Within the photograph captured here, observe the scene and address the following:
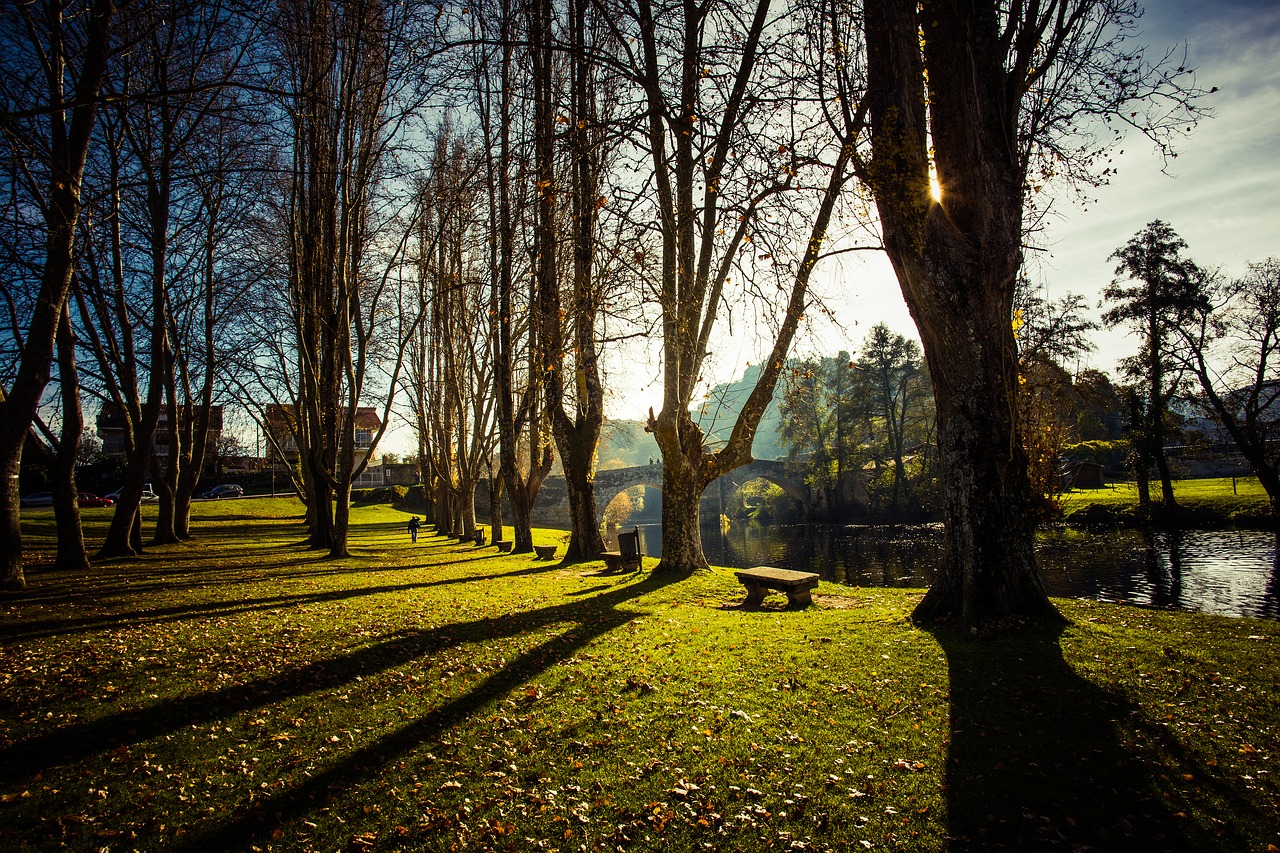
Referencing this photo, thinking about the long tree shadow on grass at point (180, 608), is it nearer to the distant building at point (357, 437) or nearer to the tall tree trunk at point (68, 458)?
the tall tree trunk at point (68, 458)

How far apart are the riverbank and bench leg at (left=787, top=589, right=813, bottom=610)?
14.3 meters

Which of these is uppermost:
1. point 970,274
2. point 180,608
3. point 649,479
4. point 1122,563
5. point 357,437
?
point 357,437

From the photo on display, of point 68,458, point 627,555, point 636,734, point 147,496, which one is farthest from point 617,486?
point 636,734

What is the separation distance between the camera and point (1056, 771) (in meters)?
3.41

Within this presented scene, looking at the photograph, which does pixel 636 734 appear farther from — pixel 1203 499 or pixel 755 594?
pixel 1203 499

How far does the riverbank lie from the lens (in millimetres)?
20963

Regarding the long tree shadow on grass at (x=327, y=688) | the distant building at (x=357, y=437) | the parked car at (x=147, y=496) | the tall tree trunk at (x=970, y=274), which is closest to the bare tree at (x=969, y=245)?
the tall tree trunk at (x=970, y=274)

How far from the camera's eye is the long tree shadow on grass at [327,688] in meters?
3.50

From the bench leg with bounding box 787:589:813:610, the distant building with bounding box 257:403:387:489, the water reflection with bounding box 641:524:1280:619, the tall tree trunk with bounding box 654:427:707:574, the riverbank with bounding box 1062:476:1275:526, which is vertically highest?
the distant building with bounding box 257:403:387:489

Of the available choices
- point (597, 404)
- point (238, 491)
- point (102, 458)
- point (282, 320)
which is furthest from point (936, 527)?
point (102, 458)

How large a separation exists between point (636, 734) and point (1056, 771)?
2.55 m

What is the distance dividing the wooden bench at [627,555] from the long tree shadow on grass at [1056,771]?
800cm

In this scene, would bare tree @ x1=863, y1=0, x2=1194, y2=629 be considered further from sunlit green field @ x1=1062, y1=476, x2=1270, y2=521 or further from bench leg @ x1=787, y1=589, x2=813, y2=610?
sunlit green field @ x1=1062, y1=476, x2=1270, y2=521

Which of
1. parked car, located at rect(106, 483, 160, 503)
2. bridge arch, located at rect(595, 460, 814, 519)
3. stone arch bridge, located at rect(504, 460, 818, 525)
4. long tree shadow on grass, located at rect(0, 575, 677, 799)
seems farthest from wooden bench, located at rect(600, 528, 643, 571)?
parked car, located at rect(106, 483, 160, 503)
